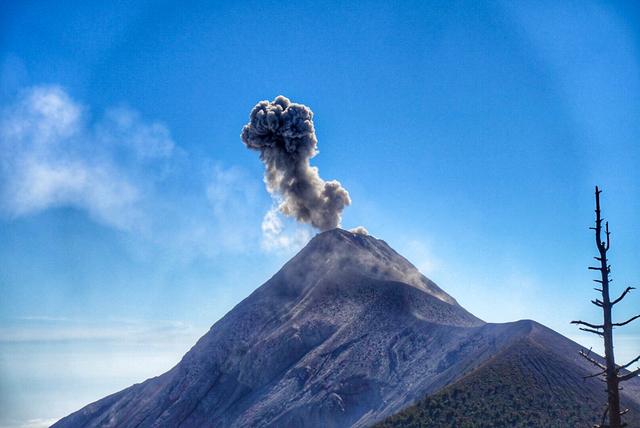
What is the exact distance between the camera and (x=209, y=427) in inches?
3659

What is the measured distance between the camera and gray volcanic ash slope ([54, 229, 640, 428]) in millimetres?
85375

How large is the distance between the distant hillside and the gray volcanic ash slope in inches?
214

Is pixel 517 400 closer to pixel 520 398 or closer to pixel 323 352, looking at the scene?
pixel 520 398

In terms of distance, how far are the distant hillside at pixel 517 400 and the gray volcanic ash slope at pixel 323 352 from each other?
5.44m

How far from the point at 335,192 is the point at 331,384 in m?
52.5

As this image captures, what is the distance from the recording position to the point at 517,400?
62.0 m

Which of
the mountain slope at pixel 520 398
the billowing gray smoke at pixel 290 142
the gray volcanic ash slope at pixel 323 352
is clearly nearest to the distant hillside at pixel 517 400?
the mountain slope at pixel 520 398

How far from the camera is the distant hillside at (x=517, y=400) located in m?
58.3

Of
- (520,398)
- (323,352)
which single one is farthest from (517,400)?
(323,352)

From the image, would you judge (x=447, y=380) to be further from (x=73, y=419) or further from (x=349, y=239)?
(x=73, y=419)

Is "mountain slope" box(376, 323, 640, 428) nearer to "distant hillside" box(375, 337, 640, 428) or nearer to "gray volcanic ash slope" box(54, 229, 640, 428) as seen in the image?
"distant hillside" box(375, 337, 640, 428)

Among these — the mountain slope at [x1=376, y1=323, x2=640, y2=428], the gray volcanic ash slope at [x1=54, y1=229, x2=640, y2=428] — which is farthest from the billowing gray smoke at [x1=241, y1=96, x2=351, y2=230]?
the mountain slope at [x1=376, y1=323, x2=640, y2=428]

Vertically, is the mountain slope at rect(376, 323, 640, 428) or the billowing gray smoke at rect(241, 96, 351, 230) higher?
the billowing gray smoke at rect(241, 96, 351, 230)

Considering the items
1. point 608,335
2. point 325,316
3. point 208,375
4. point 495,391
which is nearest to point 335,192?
point 325,316
